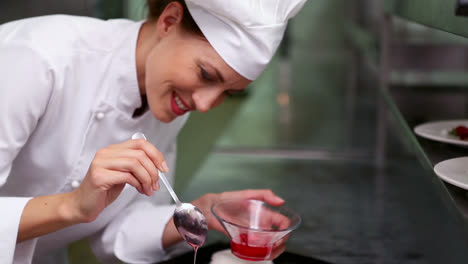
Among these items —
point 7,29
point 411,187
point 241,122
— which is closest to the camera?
point 7,29

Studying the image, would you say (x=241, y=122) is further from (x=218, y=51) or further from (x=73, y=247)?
(x=218, y=51)

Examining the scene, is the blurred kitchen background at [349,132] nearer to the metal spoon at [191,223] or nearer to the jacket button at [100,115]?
the metal spoon at [191,223]

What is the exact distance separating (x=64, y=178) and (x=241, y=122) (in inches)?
80.9

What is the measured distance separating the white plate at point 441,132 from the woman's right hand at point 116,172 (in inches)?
20.2

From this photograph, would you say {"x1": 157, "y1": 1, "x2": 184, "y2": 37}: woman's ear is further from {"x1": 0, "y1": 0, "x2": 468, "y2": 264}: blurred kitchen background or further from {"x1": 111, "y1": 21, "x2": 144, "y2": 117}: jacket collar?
{"x1": 0, "y1": 0, "x2": 468, "y2": 264}: blurred kitchen background

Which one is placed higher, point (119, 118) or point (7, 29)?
point (7, 29)

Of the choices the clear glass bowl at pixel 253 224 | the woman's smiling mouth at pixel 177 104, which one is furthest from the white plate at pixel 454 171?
the woman's smiling mouth at pixel 177 104

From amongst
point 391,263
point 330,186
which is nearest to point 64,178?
point 391,263

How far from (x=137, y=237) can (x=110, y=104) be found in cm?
28

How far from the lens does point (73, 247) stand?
197cm

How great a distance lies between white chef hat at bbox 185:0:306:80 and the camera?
3.33 feet

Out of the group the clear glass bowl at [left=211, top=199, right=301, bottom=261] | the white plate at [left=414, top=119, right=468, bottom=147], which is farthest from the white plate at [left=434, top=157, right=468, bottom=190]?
the clear glass bowl at [left=211, top=199, right=301, bottom=261]

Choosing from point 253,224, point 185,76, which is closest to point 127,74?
point 185,76

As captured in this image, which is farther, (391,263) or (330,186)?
(330,186)
